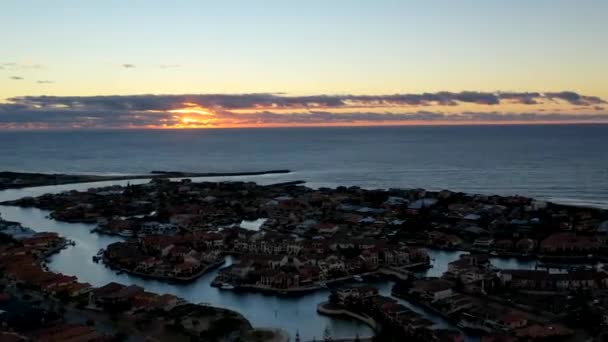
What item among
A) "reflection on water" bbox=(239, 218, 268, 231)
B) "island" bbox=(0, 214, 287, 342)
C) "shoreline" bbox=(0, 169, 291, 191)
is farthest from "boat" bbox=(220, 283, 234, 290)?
"shoreline" bbox=(0, 169, 291, 191)

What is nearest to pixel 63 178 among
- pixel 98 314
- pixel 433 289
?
pixel 98 314

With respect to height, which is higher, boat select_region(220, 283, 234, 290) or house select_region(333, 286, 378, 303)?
house select_region(333, 286, 378, 303)

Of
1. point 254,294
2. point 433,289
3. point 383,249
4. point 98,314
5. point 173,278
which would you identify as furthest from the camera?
point 383,249

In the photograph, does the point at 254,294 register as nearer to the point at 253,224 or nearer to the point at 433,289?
the point at 433,289

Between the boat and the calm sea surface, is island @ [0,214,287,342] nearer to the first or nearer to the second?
the calm sea surface

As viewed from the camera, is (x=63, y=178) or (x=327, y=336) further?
(x=63, y=178)

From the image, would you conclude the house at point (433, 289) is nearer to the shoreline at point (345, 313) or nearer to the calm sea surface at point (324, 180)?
the calm sea surface at point (324, 180)

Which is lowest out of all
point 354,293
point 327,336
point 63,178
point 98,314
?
point 63,178

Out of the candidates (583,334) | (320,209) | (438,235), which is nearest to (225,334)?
(583,334)

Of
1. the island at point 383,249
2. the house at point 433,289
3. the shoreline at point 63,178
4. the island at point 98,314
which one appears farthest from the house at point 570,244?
the shoreline at point 63,178
